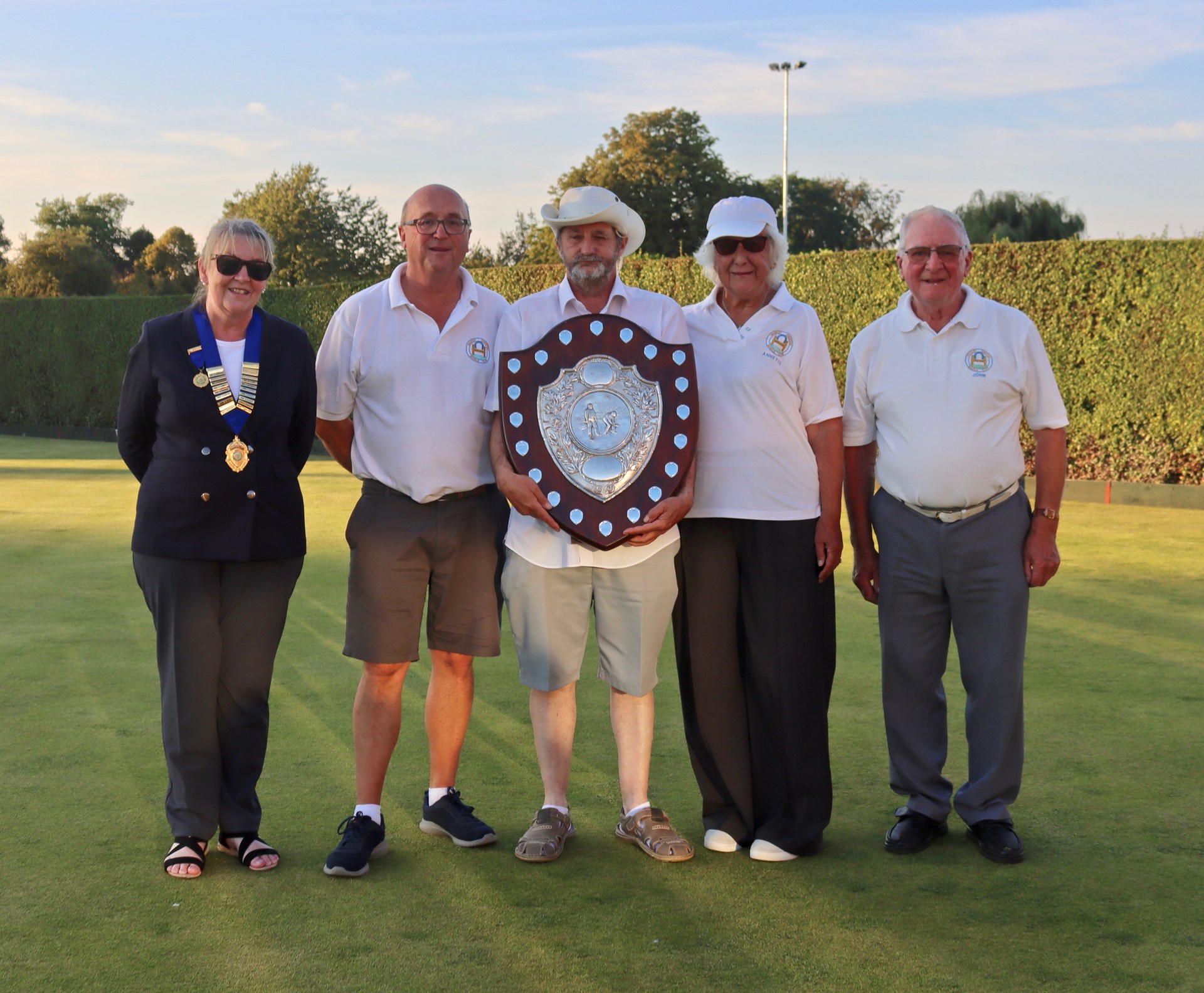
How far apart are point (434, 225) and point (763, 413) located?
1177mm

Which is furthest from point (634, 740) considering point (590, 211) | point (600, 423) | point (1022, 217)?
point (1022, 217)

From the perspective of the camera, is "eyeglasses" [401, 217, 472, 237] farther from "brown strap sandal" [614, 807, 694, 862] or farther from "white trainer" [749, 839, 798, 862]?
"white trainer" [749, 839, 798, 862]

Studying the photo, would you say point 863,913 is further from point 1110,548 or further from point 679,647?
point 1110,548

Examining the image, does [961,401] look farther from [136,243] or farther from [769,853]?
[136,243]

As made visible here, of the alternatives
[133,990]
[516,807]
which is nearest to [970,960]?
[516,807]

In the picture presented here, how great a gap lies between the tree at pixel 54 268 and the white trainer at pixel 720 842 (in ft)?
155

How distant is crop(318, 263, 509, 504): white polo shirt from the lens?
3811 millimetres

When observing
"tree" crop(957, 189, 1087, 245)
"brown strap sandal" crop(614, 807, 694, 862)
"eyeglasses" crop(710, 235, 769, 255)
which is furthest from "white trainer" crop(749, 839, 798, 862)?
"tree" crop(957, 189, 1087, 245)

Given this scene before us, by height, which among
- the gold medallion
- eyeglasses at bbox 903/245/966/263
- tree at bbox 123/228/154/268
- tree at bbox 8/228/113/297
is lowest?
the gold medallion

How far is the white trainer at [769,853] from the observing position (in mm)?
3740

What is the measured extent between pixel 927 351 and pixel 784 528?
28.8 inches

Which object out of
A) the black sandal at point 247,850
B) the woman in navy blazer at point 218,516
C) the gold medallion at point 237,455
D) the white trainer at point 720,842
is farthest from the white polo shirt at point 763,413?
the black sandal at point 247,850

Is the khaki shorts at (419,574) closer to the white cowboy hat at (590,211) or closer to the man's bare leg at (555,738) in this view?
the man's bare leg at (555,738)

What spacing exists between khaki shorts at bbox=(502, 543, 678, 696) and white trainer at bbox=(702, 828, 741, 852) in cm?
49
